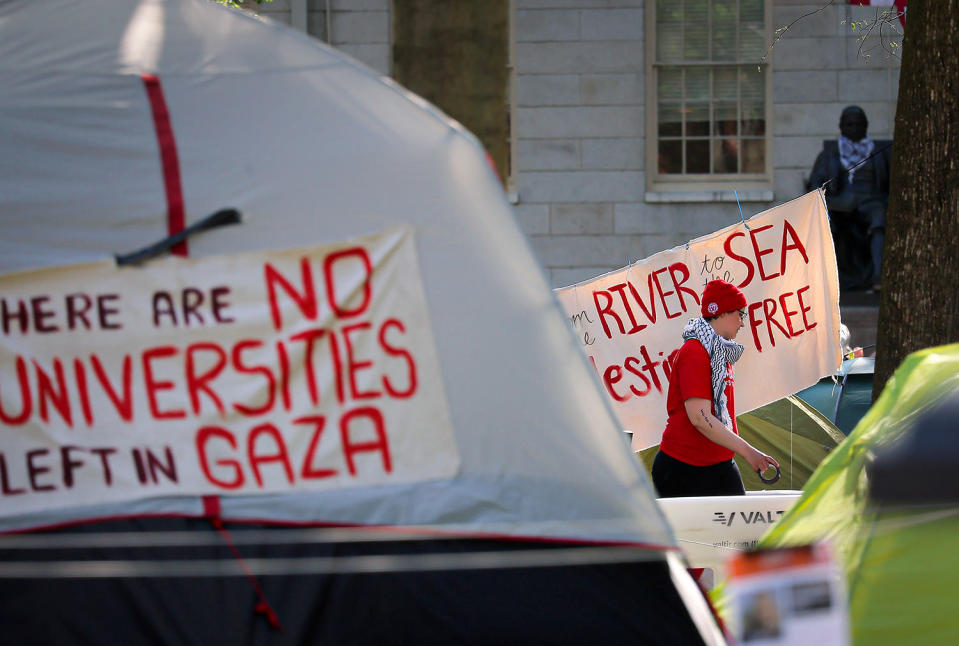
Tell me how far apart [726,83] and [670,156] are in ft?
3.82

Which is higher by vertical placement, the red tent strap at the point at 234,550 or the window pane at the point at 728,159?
the window pane at the point at 728,159

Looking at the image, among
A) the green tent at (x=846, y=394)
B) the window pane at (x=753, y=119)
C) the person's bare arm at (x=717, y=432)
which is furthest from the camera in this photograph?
the window pane at (x=753, y=119)

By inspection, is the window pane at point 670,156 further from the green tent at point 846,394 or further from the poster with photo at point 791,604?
the poster with photo at point 791,604

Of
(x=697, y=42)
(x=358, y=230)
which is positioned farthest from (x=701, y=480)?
(x=697, y=42)

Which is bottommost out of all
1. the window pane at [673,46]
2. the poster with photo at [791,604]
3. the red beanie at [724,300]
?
the poster with photo at [791,604]

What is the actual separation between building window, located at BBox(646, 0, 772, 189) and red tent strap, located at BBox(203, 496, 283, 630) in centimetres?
1192

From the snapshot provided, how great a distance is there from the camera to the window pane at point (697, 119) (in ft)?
48.6

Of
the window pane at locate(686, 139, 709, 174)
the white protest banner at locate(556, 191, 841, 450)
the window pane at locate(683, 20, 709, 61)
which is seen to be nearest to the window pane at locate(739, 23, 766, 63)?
the window pane at locate(683, 20, 709, 61)

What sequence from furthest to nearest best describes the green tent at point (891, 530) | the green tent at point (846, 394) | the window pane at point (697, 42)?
the window pane at point (697, 42)
the green tent at point (846, 394)
the green tent at point (891, 530)

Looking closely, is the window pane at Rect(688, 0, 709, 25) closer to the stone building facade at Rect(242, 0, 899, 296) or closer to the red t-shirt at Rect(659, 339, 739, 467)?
the stone building facade at Rect(242, 0, 899, 296)

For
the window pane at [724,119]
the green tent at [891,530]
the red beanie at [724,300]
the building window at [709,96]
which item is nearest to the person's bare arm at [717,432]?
the red beanie at [724,300]

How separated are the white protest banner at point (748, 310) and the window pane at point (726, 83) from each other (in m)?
7.89

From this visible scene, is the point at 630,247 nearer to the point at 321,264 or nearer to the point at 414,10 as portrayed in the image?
the point at 414,10

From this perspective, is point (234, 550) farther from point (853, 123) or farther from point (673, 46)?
point (673, 46)
